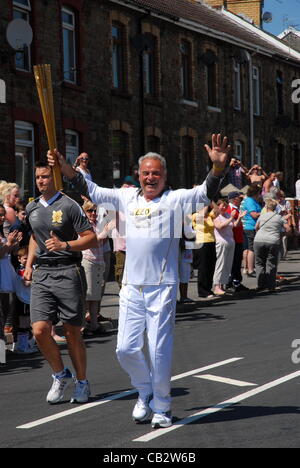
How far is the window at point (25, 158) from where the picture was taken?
22.7 metres

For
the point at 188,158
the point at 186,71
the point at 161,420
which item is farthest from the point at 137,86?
the point at 161,420

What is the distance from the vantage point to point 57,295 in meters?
8.35

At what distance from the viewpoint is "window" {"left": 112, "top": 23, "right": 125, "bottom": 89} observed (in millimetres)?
27250

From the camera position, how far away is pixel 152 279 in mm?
7301

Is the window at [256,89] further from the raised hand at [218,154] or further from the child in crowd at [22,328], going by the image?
the raised hand at [218,154]

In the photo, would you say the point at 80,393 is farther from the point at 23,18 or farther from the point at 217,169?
the point at 23,18

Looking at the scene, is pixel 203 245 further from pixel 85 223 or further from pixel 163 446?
pixel 163 446

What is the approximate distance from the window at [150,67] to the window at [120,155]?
7.36 feet

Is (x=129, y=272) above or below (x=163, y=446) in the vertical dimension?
above

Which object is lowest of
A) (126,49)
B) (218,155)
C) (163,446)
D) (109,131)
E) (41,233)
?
(163,446)

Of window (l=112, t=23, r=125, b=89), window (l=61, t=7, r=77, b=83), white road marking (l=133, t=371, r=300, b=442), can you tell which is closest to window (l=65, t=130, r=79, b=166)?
window (l=61, t=7, r=77, b=83)

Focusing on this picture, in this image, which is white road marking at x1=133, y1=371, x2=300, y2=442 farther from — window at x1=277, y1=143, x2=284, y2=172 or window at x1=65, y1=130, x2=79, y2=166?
window at x1=277, y1=143, x2=284, y2=172
